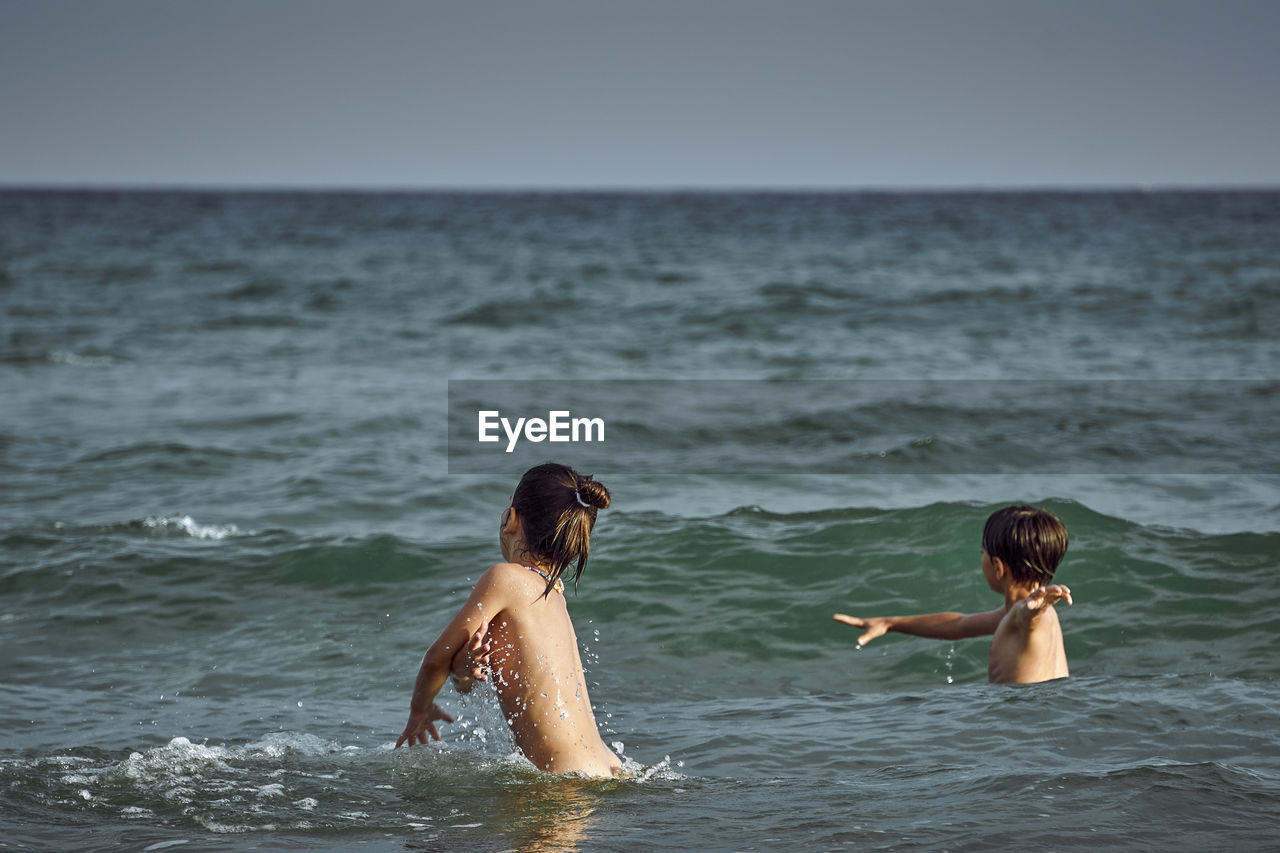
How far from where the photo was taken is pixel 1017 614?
223 inches

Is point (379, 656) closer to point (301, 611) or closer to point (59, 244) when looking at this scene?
point (301, 611)

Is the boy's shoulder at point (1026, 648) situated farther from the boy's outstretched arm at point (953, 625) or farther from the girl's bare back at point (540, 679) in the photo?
the girl's bare back at point (540, 679)

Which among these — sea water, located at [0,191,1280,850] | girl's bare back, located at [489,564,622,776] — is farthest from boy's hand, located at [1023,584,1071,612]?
girl's bare back, located at [489,564,622,776]

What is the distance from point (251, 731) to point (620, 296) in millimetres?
20558

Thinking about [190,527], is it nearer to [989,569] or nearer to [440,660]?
[440,660]

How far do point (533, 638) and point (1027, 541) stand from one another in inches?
89.7

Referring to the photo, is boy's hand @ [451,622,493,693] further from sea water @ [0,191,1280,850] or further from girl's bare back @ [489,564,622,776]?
sea water @ [0,191,1280,850]

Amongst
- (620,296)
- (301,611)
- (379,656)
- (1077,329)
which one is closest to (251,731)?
(379,656)

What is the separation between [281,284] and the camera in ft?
91.0

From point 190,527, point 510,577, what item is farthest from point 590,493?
point 190,527

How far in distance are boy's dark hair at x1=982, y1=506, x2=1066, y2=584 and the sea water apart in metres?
0.53

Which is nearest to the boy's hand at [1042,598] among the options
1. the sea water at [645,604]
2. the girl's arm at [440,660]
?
the sea water at [645,604]

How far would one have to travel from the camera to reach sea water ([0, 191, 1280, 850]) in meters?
4.48

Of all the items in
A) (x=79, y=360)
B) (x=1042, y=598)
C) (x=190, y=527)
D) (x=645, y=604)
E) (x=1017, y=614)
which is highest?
(x=79, y=360)
